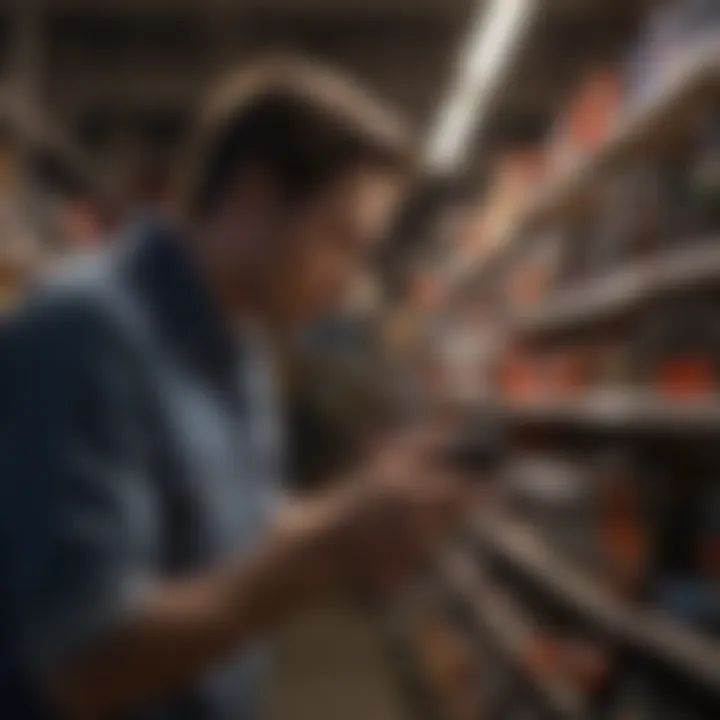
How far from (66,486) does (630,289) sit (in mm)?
2259

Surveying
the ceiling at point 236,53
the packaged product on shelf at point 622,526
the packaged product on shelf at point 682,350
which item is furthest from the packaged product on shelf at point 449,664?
the ceiling at point 236,53

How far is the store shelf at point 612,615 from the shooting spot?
3.01 m

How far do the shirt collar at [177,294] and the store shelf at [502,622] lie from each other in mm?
2380

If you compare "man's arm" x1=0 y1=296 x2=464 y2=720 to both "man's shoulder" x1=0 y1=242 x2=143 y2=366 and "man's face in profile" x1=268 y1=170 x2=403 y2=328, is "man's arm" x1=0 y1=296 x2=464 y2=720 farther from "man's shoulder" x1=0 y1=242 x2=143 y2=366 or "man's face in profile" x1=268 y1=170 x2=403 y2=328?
"man's face in profile" x1=268 y1=170 x2=403 y2=328

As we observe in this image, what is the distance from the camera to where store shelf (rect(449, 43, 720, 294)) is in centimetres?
294

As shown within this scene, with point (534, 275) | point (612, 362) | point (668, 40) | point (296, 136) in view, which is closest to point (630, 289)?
point (612, 362)

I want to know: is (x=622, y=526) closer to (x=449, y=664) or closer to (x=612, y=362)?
(x=612, y=362)

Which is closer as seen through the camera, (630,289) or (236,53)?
(630,289)

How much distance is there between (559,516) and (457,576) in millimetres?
2226

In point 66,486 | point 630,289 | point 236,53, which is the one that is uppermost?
point 236,53

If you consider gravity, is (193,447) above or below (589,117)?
below

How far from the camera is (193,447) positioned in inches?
68.8

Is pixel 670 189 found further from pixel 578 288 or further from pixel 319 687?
pixel 319 687

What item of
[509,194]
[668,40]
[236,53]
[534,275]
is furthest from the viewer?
[236,53]
